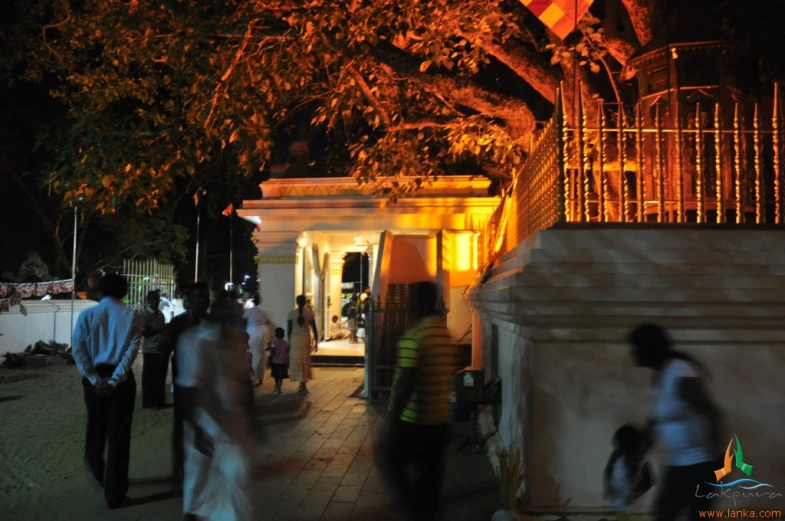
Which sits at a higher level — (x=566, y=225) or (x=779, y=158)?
(x=779, y=158)

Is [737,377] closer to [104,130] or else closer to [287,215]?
[104,130]

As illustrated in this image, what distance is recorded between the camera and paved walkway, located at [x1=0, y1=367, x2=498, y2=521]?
5449mm

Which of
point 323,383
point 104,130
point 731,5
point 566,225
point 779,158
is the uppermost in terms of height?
point 731,5

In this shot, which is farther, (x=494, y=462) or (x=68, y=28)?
(x=68, y=28)

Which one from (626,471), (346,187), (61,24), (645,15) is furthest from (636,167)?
(346,187)

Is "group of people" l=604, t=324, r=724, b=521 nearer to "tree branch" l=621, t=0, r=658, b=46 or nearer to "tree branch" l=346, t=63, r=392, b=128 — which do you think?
"tree branch" l=621, t=0, r=658, b=46

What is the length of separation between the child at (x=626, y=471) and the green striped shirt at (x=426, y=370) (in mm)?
1131

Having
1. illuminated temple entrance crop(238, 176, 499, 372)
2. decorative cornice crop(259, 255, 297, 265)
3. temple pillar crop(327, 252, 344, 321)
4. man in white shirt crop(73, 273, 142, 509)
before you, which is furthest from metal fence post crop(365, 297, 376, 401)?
temple pillar crop(327, 252, 344, 321)

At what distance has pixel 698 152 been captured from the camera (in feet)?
17.4

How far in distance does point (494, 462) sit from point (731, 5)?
784 centimetres

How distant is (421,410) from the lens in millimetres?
4449

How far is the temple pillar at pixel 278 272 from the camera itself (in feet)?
54.5

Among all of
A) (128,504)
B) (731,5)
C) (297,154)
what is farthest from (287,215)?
(128,504)

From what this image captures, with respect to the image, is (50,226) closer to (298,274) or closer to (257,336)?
(298,274)
